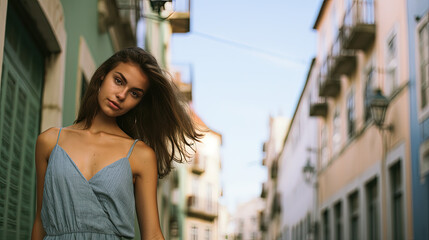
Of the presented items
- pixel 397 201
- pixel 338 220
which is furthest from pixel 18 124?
pixel 338 220

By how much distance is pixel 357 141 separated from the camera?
67.6ft

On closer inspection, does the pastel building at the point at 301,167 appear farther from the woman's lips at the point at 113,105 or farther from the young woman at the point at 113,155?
the woman's lips at the point at 113,105

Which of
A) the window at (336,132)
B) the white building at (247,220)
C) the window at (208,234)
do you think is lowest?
the window at (208,234)

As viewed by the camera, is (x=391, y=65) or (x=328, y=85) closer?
(x=391, y=65)

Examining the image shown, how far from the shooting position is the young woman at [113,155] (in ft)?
Result: 10.4

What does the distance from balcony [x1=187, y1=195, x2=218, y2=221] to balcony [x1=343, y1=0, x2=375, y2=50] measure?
94.9 ft

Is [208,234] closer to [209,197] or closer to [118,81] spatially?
[209,197]

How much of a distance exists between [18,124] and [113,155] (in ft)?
9.51

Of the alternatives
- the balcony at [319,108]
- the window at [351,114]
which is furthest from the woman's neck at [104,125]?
the balcony at [319,108]

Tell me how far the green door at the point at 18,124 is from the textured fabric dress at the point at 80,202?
2251 millimetres

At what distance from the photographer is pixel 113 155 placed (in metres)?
3.34

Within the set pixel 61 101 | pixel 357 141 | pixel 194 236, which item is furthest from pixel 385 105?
pixel 194 236

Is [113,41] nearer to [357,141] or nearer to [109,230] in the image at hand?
[109,230]

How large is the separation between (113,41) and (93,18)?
2220mm
